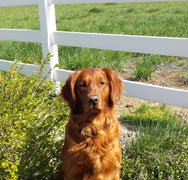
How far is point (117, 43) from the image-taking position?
11.8 feet

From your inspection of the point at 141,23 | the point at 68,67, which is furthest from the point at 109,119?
the point at 141,23

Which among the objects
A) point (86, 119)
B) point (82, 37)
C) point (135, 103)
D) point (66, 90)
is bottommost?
point (135, 103)

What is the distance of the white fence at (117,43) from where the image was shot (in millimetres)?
3264

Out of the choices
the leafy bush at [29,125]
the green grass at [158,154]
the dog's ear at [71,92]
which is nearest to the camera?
the leafy bush at [29,125]

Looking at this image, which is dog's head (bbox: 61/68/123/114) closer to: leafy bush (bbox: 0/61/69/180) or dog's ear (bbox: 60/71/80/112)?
dog's ear (bbox: 60/71/80/112)

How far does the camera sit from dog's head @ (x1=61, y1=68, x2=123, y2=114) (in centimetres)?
221

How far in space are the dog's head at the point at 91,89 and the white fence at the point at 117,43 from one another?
1.18 metres

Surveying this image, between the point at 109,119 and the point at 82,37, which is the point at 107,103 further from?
the point at 82,37

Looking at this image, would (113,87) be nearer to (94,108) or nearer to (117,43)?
(94,108)

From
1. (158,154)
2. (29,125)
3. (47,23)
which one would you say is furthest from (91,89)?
(47,23)

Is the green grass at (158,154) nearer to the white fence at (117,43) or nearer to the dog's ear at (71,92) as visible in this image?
the white fence at (117,43)

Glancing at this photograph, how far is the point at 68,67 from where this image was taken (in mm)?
5688

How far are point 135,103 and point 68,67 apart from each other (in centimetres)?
188

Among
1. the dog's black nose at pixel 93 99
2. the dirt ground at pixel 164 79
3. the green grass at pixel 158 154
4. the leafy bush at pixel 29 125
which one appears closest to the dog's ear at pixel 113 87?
the dog's black nose at pixel 93 99
